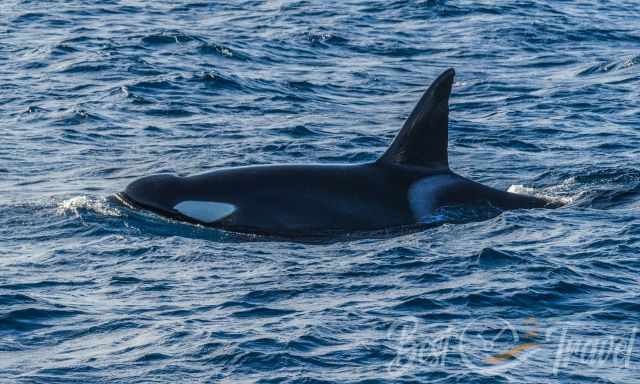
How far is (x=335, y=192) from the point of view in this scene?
50.9ft

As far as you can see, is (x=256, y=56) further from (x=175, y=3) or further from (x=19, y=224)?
(x=19, y=224)

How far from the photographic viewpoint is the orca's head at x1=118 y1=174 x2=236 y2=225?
15.4 metres

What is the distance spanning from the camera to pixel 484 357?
11086 millimetres

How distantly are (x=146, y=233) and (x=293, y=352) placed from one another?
447 cm

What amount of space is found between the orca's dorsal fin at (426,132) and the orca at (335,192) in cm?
1

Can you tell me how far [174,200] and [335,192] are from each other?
1979mm

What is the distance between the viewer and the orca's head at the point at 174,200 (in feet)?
50.6

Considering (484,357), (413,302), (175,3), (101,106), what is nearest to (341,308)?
(413,302)

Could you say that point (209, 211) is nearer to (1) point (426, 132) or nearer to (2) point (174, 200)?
(2) point (174, 200)
